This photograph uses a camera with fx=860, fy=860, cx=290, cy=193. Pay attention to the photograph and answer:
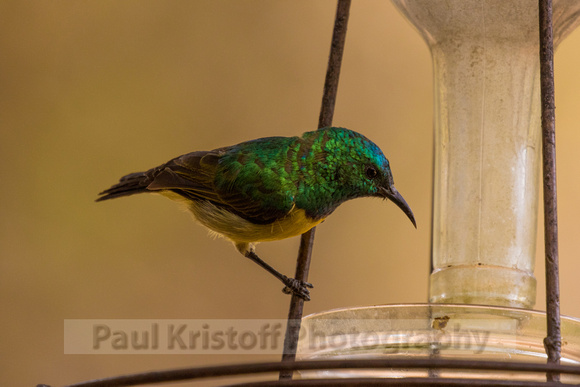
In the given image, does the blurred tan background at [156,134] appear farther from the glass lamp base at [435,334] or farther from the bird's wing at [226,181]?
the glass lamp base at [435,334]

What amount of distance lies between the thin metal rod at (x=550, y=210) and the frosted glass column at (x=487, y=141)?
355 millimetres

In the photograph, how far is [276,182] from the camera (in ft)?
4.69

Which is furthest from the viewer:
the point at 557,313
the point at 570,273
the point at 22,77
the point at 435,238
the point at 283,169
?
the point at 22,77

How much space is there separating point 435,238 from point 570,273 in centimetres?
161

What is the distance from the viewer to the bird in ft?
4.39

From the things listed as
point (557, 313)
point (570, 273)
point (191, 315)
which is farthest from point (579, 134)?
point (557, 313)

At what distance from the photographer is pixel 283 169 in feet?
4.67

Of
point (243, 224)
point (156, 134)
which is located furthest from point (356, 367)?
point (156, 134)

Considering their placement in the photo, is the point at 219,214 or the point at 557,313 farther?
the point at 219,214

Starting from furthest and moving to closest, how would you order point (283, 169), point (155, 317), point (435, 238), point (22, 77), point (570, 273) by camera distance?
point (22, 77)
point (155, 317)
point (570, 273)
point (283, 169)
point (435, 238)

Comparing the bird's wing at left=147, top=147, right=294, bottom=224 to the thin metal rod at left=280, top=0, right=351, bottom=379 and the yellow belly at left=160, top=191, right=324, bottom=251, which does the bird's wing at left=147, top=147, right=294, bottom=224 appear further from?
the thin metal rod at left=280, top=0, right=351, bottom=379

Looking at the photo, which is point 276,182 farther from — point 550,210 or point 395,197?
point 550,210

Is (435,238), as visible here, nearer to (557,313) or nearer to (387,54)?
(557,313)

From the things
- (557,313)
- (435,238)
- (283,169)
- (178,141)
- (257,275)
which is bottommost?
(557,313)
